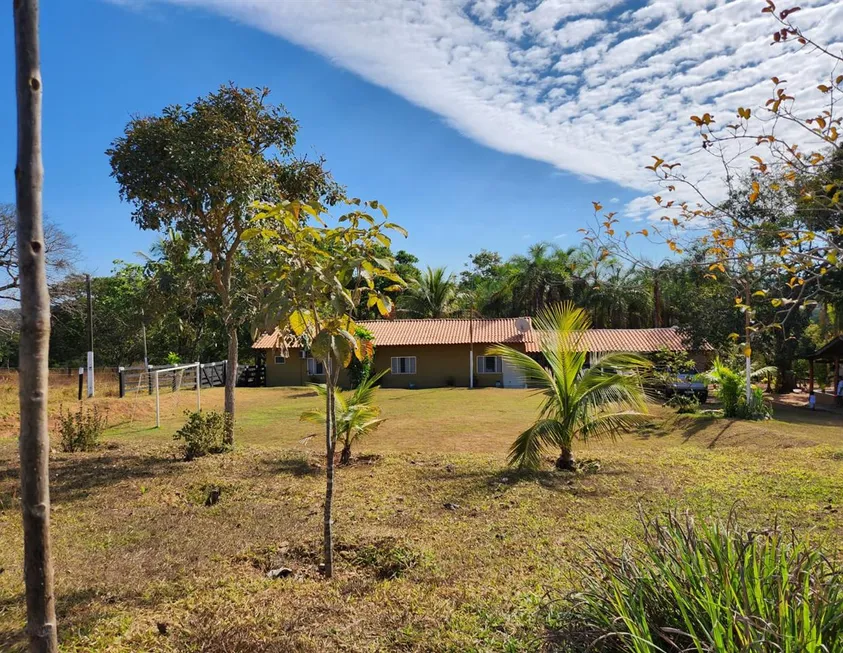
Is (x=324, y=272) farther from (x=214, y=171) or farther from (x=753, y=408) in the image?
(x=753, y=408)

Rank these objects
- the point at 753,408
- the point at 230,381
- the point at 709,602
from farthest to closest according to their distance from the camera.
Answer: the point at 753,408, the point at 230,381, the point at 709,602

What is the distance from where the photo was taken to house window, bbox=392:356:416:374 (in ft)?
101

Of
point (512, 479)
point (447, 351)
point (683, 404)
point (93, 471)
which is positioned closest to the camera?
point (512, 479)

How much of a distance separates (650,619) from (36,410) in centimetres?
248

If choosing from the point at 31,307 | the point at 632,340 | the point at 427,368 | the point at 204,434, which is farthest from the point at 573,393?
the point at 632,340

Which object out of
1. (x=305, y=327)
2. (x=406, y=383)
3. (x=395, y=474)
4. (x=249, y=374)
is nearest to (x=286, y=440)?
(x=395, y=474)

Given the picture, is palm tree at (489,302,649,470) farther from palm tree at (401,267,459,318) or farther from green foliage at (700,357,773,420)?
palm tree at (401,267,459,318)

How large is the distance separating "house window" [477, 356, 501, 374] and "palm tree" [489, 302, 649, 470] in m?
22.1

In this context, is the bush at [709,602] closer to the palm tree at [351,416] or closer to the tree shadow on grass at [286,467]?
the tree shadow on grass at [286,467]

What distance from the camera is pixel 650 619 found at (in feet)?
7.85

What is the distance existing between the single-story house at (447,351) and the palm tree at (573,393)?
2101 centimetres

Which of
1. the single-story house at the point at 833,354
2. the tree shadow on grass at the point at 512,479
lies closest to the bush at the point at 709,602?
the tree shadow on grass at the point at 512,479

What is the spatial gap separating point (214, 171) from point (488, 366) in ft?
76.7

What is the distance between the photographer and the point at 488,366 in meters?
30.1
